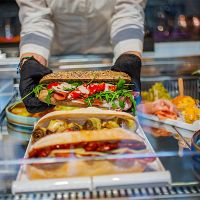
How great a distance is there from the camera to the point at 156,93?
1695mm

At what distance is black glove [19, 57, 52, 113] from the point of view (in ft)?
4.58

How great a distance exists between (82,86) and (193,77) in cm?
66

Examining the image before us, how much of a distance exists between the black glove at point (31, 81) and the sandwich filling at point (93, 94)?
0.04m

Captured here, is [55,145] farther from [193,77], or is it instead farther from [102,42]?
Answer: [102,42]

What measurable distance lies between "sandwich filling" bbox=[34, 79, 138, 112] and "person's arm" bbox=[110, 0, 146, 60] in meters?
0.38

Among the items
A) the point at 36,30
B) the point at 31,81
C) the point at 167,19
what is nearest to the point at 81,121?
the point at 31,81

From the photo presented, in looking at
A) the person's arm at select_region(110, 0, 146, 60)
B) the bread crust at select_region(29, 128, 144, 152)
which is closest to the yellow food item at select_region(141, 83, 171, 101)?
the person's arm at select_region(110, 0, 146, 60)

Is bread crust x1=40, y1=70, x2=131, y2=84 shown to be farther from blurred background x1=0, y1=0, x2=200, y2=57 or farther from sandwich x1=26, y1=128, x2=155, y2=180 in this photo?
blurred background x1=0, y1=0, x2=200, y2=57

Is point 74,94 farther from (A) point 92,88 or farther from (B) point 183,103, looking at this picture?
(B) point 183,103

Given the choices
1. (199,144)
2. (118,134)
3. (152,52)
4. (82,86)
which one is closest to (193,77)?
(152,52)

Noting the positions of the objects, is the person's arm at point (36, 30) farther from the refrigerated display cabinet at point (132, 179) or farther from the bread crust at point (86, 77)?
the refrigerated display cabinet at point (132, 179)

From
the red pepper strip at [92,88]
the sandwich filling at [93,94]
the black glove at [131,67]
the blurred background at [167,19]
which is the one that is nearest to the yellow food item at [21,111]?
the sandwich filling at [93,94]

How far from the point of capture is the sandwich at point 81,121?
3.55 ft

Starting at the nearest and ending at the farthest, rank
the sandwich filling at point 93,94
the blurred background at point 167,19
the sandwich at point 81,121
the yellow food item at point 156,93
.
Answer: the sandwich at point 81,121, the sandwich filling at point 93,94, the yellow food item at point 156,93, the blurred background at point 167,19
